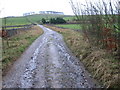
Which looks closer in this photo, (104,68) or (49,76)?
(104,68)

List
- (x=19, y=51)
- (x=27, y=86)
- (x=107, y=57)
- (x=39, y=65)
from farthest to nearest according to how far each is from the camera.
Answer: (x=19, y=51) < (x=39, y=65) < (x=107, y=57) < (x=27, y=86)

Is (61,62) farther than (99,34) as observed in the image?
No

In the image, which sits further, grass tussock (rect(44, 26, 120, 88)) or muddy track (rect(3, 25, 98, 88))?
muddy track (rect(3, 25, 98, 88))

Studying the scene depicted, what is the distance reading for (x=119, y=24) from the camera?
8.55 metres

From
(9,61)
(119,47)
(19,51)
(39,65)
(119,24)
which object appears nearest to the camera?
(119,24)

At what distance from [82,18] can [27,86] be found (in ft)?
32.0

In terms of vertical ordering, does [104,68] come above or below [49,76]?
above

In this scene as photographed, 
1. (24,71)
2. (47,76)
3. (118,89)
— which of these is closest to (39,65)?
(24,71)

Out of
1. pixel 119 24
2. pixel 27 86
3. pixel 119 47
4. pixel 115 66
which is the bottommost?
pixel 27 86

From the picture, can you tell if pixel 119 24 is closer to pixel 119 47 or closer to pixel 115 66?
pixel 119 47

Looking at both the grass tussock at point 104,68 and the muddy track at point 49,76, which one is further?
the muddy track at point 49,76

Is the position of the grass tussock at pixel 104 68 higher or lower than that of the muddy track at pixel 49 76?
higher

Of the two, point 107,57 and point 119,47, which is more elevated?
point 119,47

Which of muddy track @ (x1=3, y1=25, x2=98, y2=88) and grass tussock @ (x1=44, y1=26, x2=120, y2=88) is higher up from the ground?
grass tussock @ (x1=44, y1=26, x2=120, y2=88)
